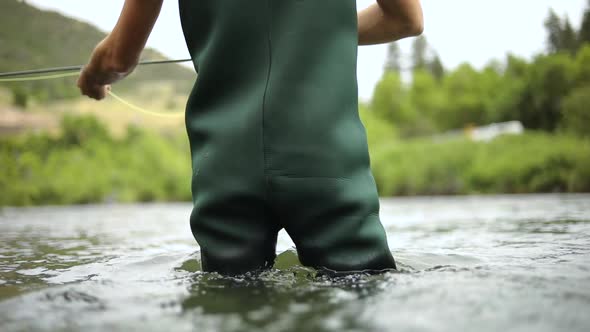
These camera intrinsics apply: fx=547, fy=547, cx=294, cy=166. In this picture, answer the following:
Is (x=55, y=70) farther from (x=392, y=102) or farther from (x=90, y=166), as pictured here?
(x=392, y=102)

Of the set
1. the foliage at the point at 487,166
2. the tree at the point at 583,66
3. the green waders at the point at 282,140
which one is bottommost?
the foliage at the point at 487,166

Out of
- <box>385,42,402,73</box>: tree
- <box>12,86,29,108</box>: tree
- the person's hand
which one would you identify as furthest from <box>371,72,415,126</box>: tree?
the person's hand

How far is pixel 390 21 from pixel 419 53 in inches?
2162

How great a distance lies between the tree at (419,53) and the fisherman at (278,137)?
5425 centimetres

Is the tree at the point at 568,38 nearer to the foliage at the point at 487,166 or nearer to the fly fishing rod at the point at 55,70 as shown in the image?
the foliage at the point at 487,166

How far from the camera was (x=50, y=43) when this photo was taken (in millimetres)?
5180

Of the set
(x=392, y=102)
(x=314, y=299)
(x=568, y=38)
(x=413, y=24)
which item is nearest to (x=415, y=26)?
(x=413, y=24)

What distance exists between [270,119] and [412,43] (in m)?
55.2

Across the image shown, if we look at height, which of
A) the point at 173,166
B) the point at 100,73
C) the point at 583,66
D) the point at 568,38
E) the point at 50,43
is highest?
the point at 568,38

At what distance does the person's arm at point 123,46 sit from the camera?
1327 millimetres

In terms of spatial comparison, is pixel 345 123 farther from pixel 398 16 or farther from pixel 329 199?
pixel 398 16

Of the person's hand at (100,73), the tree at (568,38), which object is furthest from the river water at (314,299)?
the tree at (568,38)

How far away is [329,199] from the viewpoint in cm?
122

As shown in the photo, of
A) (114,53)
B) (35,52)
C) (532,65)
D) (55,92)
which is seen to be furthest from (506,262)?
(532,65)
